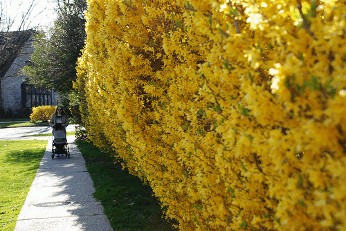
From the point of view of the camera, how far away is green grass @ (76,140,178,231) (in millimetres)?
5129

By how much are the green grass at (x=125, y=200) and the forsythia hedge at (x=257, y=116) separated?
1.06 m

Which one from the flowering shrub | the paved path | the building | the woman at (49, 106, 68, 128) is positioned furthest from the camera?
the building

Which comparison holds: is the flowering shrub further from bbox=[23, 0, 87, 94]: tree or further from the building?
bbox=[23, 0, 87, 94]: tree

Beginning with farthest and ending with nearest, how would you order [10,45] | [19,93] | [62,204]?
[19,93] < [10,45] < [62,204]

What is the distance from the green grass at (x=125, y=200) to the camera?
16.8 feet

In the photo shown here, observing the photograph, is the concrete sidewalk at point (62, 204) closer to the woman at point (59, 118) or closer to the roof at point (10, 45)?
the woman at point (59, 118)

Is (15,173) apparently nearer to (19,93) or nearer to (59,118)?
(59,118)

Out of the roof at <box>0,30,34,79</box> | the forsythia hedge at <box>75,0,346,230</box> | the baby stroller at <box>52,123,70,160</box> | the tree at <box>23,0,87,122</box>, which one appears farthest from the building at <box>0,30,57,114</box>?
the forsythia hedge at <box>75,0,346,230</box>

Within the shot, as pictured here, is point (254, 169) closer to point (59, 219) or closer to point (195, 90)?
point (195, 90)

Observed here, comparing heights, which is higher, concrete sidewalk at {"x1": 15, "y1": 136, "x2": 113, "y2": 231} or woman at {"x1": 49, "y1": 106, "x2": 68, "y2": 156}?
woman at {"x1": 49, "y1": 106, "x2": 68, "y2": 156}

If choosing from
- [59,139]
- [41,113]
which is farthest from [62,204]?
[41,113]

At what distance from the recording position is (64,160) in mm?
11125

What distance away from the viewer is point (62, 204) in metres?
6.12

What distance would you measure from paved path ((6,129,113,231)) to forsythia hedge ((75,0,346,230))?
1.64m
